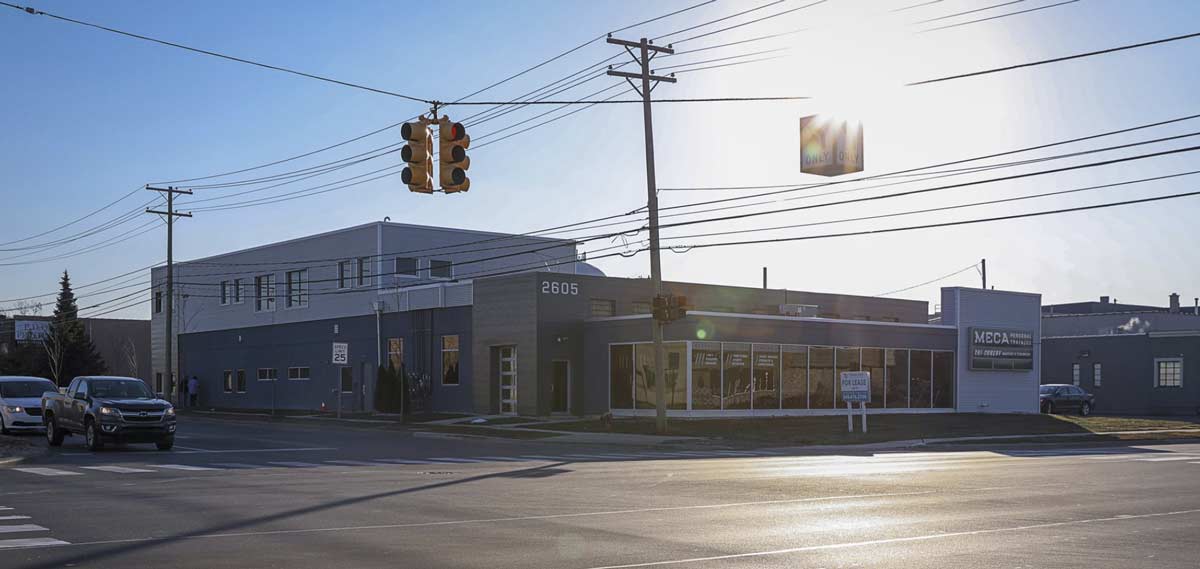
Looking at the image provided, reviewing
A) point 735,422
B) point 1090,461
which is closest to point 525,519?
point 1090,461

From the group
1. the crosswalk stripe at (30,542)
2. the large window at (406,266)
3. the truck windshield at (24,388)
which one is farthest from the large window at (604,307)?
the crosswalk stripe at (30,542)

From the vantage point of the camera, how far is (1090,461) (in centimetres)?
2617

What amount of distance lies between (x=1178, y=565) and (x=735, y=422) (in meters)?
28.9

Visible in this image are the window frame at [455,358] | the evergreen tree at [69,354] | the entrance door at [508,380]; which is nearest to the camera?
the entrance door at [508,380]

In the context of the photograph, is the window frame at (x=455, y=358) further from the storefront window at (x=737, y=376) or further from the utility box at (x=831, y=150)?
the utility box at (x=831, y=150)

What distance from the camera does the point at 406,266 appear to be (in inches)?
2226

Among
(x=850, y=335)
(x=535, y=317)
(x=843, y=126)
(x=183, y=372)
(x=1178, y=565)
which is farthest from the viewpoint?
(x=183, y=372)

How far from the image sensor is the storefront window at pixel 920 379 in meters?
49.8

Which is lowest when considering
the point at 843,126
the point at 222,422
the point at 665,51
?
the point at 222,422

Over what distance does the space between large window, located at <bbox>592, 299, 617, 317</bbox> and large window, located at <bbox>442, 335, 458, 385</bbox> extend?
6127mm

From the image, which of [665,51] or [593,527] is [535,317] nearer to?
[665,51]

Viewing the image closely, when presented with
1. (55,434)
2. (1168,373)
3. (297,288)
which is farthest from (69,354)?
(1168,373)

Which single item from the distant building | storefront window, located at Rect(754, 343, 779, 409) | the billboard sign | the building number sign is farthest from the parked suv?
the distant building

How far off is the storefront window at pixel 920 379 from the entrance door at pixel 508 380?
56.1 feet
